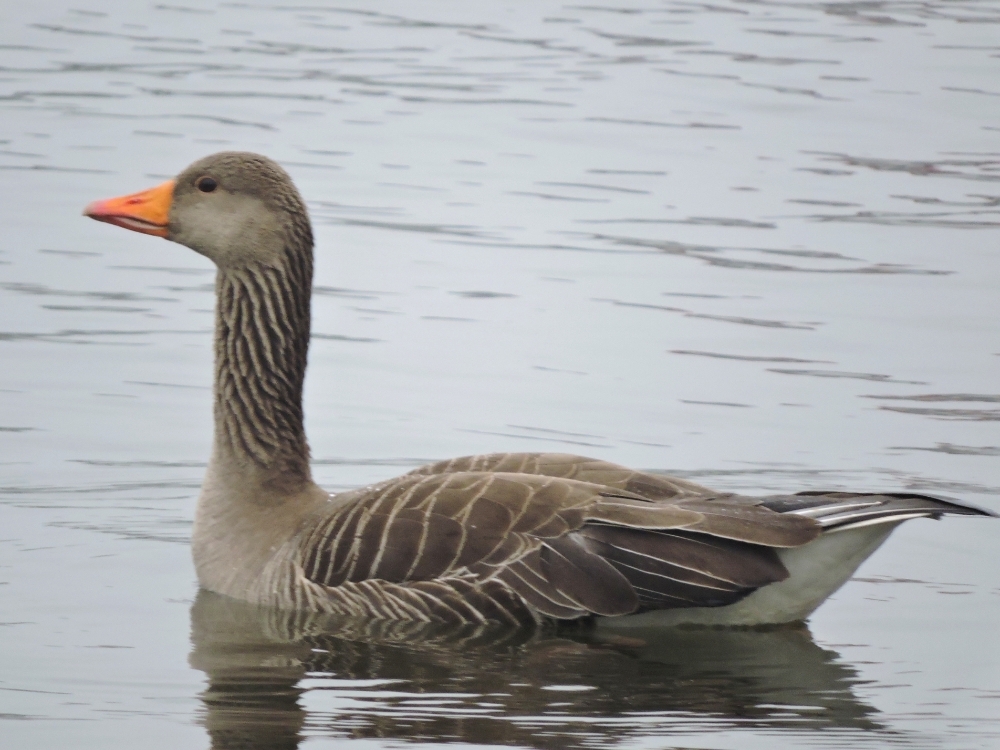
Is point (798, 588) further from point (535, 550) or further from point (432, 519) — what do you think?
point (432, 519)

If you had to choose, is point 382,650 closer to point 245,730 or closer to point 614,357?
point 245,730

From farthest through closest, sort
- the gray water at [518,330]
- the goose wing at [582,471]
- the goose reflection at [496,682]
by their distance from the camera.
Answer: the goose wing at [582,471]
the gray water at [518,330]
the goose reflection at [496,682]

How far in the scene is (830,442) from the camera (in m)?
11.5

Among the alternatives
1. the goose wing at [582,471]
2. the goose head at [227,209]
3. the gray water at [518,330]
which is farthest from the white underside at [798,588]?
the goose head at [227,209]

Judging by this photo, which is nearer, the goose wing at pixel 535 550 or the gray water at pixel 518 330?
the gray water at pixel 518 330

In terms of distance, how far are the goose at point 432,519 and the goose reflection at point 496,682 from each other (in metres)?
0.12

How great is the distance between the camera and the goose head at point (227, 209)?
9133 millimetres

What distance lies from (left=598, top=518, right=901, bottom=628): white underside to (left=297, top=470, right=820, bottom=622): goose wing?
140 mm

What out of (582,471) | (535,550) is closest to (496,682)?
(535,550)

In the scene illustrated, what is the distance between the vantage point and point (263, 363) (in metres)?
9.36

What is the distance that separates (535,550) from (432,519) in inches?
20.6

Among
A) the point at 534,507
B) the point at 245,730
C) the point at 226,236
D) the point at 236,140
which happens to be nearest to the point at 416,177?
the point at 236,140

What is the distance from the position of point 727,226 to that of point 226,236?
8831 mm

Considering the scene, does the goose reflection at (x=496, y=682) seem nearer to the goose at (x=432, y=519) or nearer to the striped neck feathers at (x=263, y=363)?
the goose at (x=432, y=519)
